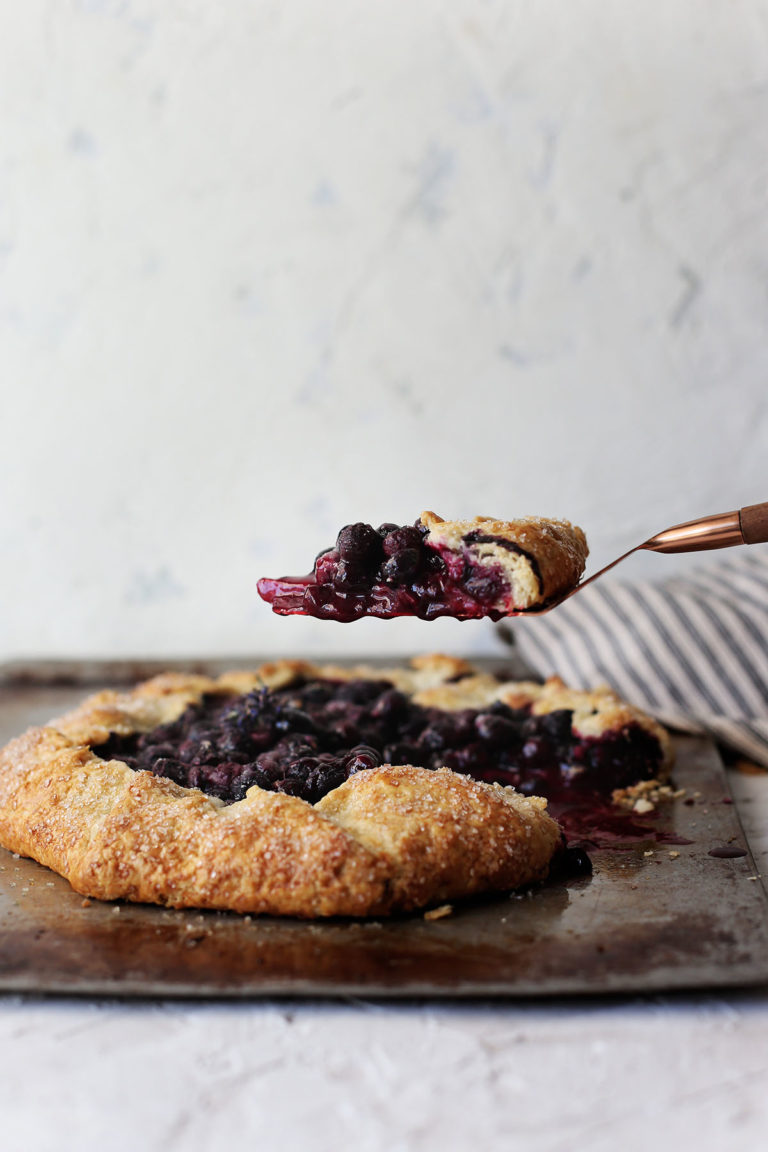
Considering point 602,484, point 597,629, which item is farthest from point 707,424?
point 597,629

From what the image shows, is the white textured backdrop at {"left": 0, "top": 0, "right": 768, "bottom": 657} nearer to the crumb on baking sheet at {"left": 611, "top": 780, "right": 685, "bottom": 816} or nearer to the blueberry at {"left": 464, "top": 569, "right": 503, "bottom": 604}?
the crumb on baking sheet at {"left": 611, "top": 780, "right": 685, "bottom": 816}

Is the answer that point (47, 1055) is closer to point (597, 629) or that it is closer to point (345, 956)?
point (345, 956)

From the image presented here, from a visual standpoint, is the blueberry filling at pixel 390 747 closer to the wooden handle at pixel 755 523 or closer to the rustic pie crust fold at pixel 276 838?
the rustic pie crust fold at pixel 276 838

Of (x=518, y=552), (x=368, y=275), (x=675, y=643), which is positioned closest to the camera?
(x=518, y=552)

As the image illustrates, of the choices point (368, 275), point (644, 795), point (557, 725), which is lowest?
point (644, 795)

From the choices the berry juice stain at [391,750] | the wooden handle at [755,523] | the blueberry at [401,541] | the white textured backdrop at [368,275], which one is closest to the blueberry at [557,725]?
the berry juice stain at [391,750]

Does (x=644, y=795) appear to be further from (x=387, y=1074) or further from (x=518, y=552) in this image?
(x=387, y=1074)

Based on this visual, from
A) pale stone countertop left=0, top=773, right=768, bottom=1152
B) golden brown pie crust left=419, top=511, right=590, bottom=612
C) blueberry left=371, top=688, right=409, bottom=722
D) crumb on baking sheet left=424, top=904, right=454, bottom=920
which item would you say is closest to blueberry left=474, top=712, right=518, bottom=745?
blueberry left=371, top=688, right=409, bottom=722

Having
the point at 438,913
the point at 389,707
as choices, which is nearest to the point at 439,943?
the point at 438,913

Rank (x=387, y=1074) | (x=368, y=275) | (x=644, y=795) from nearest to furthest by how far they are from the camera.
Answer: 1. (x=387, y=1074)
2. (x=644, y=795)
3. (x=368, y=275)
